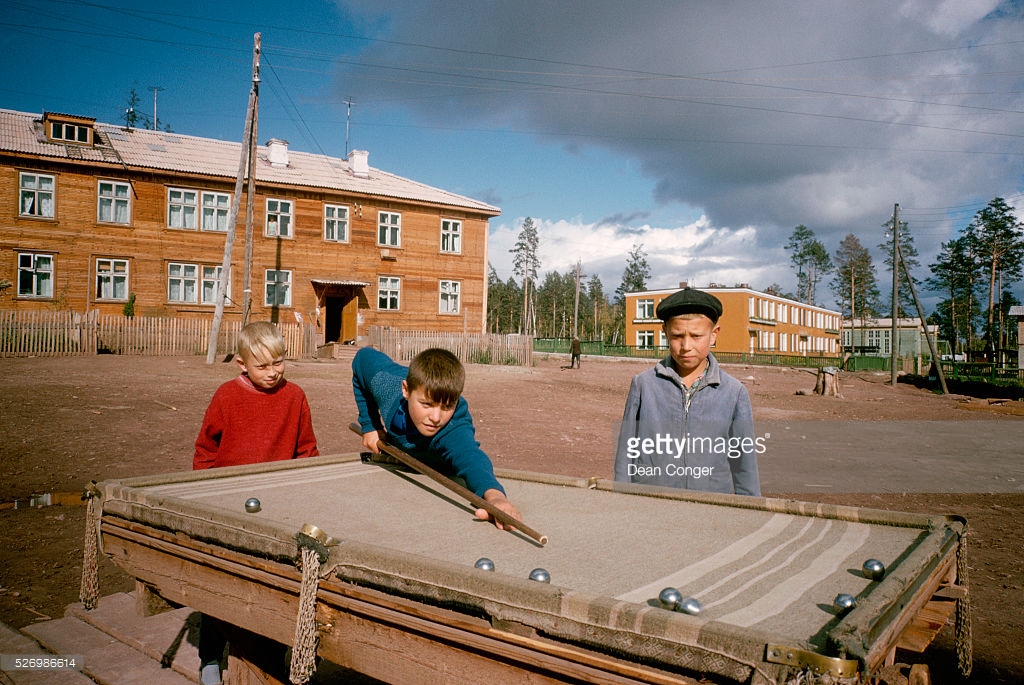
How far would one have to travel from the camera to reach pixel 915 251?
8206 centimetres

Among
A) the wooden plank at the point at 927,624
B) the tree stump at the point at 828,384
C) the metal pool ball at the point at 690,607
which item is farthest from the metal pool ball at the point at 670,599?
the tree stump at the point at 828,384

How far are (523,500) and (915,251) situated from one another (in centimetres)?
9440

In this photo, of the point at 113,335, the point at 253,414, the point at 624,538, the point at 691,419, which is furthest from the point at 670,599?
the point at 113,335

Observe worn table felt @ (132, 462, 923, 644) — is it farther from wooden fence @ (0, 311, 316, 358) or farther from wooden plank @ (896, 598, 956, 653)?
wooden fence @ (0, 311, 316, 358)

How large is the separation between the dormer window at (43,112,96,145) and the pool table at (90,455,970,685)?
28.1 metres

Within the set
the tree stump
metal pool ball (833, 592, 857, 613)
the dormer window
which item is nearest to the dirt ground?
metal pool ball (833, 592, 857, 613)

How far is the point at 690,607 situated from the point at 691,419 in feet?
6.60

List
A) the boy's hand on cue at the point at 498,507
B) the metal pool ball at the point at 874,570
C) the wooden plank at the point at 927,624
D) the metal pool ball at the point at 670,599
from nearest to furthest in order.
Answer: the metal pool ball at the point at 670,599 → the metal pool ball at the point at 874,570 → the wooden plank at the point at 927,624 → the boy's hand on cue at the point at 498,507

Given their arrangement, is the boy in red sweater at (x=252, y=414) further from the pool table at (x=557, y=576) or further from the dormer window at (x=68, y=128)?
the dormer window at (x=68, y=128)

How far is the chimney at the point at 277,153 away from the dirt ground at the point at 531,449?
1161 cm

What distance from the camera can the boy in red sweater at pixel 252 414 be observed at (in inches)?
150

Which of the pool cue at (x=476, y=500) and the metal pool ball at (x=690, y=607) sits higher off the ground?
the metal pool ball at (x=690, y=607)

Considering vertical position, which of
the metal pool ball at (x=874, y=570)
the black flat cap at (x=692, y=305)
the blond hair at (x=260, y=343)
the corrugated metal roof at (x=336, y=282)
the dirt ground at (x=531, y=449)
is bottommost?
the dirt ground at (x=531, y=449)

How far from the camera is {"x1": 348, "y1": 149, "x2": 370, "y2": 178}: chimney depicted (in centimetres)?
3072
